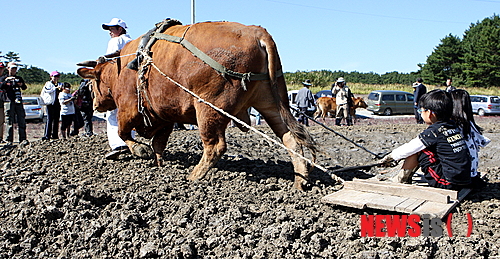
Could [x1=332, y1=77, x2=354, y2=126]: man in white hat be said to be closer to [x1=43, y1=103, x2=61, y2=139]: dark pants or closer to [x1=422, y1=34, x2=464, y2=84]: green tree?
[x1=43, y1=103, x2=61, y2=139]: dark pants

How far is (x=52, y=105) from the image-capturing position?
→ 10.1 m

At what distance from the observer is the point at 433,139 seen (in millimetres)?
4102

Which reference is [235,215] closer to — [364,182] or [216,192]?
[216,192]

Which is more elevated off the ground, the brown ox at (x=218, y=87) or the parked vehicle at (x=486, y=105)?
the brown ox at (x=218, y=87)

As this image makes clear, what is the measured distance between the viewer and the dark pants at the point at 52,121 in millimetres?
10094

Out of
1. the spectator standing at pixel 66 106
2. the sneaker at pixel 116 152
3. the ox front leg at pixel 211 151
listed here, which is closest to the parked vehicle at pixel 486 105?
the spectator standing at pixel 66 106

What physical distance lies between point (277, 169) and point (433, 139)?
2272 millimetres

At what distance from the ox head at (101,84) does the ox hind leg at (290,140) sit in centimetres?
236

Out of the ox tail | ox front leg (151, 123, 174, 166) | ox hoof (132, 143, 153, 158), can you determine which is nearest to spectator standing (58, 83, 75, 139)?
ox front leg (151, 123, 174, 166)

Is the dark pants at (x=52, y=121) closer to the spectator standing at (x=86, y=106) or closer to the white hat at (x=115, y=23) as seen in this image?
the spectator standing at (x=86, y=106)

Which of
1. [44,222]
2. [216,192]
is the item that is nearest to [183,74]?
[216,192]

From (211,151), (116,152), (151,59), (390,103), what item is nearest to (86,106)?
(116,152)

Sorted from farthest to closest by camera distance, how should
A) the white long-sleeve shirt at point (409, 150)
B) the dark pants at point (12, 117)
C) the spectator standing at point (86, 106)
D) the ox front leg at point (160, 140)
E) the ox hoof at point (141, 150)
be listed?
the spectator standing at point (86, 106)
the dark pants at point (12, 117)
the ox front leg at point (160, 140)
the ox hoof at point (141, 150)
the white long-sleeve shirt at point (409, 150)

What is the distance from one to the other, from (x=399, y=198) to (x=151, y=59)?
3.07 metres
